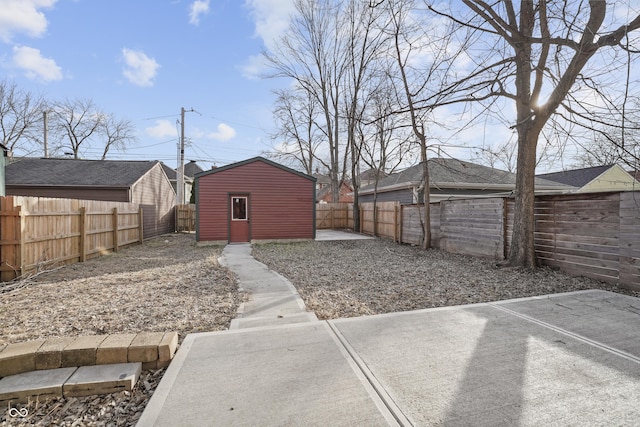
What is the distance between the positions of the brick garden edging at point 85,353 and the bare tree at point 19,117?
32426 mm

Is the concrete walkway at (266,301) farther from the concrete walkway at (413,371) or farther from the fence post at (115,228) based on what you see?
the fence post at (115,228)

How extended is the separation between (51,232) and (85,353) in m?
6.11

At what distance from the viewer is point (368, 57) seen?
15.8m

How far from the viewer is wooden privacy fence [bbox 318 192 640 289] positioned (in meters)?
4.73

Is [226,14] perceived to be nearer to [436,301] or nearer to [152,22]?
[152,22]

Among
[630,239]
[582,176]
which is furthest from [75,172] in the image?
[582,176]

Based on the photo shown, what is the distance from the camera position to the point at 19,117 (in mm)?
25344

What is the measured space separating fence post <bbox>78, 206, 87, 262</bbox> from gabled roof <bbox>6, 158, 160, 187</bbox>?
241 inches

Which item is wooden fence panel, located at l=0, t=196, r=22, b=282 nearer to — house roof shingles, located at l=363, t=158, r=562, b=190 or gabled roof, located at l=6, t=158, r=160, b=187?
gabled roof, located at l=6, t=158, r=160, b=187

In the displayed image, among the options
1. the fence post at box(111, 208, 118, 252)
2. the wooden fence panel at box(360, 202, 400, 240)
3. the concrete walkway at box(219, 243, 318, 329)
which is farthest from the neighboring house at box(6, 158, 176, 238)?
the wooden fence panel at box(360, 202, 400, 240)

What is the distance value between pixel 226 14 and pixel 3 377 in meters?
10.3

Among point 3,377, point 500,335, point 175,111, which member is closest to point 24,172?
point 175,111

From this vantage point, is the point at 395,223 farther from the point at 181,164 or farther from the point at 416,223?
the point at 181,164

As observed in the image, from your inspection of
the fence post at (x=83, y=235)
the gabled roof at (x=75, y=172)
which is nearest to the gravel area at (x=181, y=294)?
the fence post at (x=83, y=235)
